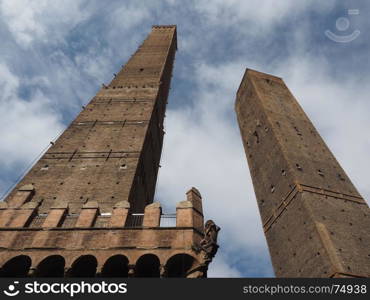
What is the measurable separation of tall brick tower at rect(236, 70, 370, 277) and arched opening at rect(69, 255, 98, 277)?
10.7 metres

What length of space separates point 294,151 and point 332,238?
7673 millimetres

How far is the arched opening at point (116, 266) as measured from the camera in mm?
7105

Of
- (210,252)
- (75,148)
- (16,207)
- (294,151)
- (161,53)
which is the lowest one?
(210,252)

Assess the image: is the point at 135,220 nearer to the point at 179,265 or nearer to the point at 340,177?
the point at 179,265

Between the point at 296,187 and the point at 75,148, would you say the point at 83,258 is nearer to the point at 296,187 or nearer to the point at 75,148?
the point at 75,148

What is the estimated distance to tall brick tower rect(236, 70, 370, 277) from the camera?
1541 centimetres

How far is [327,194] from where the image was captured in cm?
1912

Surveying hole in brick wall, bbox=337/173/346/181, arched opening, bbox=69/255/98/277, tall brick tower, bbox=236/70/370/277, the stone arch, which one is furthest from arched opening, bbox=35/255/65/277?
hole in brick wall, bbox=337/173/346/181

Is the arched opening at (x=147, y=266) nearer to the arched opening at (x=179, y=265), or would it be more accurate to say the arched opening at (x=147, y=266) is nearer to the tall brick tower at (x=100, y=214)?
the tall brick tower at (x=100, y=214)

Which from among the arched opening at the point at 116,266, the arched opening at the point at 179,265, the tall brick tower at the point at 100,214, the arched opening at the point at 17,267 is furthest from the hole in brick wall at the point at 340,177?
the arched opening at the point at 17,267

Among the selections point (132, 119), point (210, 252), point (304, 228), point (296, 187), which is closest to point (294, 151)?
point (296, 187)

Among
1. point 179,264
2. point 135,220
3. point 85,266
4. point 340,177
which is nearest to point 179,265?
point 179,264

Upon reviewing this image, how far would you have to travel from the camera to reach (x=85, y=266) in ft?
24.0

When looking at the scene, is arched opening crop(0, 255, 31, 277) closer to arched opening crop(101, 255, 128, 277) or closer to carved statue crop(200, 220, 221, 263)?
arched opening crop(101, 255, 128, 277)
